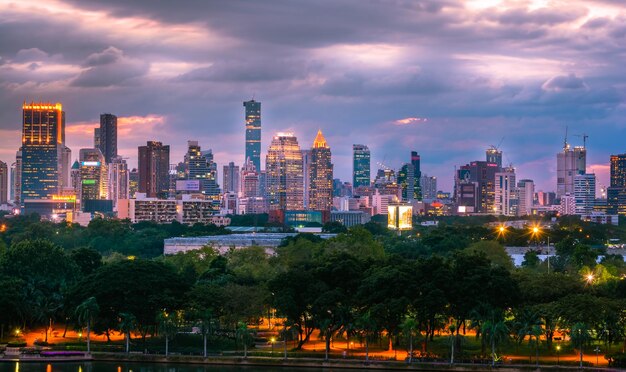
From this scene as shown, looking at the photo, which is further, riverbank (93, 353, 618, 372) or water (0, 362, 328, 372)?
water (0, 362, 328, 372)

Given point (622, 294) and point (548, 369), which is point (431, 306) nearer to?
point (548, 369)

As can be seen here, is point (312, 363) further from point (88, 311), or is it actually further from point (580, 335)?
point (580, 335)

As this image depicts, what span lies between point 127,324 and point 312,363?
45.0ft

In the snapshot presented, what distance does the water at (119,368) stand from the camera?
241 feet

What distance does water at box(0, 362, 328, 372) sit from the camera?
73562mm

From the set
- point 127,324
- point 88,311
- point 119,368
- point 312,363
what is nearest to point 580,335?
point 312,363

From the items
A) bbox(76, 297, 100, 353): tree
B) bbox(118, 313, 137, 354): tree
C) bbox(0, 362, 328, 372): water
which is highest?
bbox(76, 297, 100, 353): tree

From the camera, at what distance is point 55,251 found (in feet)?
316

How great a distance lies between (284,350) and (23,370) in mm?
17494

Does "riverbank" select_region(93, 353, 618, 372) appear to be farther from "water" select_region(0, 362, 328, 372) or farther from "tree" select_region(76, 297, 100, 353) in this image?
"tree" select_region(76, 297, 100, 353)

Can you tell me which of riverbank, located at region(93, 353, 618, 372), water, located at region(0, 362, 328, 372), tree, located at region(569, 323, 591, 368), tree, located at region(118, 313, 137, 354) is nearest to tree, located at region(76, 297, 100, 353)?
tree, located at region(118, 313, 137, 354)

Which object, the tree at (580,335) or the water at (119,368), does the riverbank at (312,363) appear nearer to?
the water at (119,368)

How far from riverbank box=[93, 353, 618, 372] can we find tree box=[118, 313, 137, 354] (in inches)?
65.8

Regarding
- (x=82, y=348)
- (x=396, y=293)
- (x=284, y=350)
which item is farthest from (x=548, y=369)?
(x=82, y=348)
